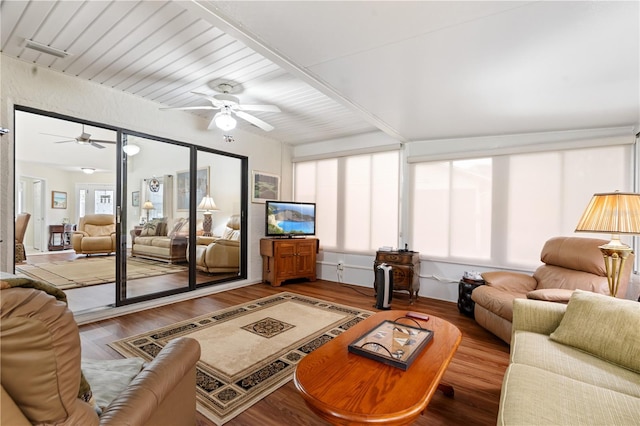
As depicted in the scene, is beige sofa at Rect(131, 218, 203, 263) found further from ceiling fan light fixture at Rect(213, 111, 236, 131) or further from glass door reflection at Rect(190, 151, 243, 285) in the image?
ceiling fan light fixture at Rect(213, 111, 236, 131)

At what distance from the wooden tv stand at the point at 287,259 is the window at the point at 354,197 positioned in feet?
1.48

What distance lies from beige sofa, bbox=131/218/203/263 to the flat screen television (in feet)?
3.74

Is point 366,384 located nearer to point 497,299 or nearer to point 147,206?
point 497,299

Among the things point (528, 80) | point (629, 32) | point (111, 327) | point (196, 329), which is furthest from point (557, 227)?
point (111, 327)

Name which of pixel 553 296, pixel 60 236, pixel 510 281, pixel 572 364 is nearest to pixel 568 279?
pixel 510 281

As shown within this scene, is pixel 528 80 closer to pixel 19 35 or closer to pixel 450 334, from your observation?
pixel 450 334

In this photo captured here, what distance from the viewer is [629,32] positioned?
63.7 inches

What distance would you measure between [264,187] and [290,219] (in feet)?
2.38

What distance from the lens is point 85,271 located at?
503 centimetres

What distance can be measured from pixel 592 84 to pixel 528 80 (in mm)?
510

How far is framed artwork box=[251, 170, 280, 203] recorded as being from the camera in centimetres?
488

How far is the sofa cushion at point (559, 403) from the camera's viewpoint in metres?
1.02

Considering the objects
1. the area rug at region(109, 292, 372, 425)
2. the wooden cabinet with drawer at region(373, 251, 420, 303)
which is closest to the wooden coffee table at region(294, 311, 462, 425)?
the area rug at region(109, 292, 372, 425)

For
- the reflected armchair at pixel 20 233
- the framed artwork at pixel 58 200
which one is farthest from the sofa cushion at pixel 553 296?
the framed artwork at pixel 58 200
